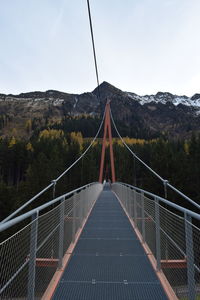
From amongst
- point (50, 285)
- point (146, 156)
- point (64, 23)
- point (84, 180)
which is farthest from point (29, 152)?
point (50, 285)

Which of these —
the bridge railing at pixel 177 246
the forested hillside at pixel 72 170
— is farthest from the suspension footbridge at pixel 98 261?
the forested hillside at pixel 72 170

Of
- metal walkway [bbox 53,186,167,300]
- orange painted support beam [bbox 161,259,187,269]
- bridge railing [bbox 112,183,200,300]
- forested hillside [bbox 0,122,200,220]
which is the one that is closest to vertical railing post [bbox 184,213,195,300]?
bridge railing [bbox 112,183,200,300]

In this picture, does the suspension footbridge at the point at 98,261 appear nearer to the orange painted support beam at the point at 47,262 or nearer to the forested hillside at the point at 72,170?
the orange painted support beam at the point at 47,262

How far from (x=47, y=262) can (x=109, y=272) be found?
0.90 metres

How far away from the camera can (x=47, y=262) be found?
3785 mm

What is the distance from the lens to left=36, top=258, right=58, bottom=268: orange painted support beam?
11.7ft

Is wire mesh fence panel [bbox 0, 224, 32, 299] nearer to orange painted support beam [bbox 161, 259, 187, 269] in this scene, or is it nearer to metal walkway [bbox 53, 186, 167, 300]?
metal walkway [bbox 53, 186, 167, 300]

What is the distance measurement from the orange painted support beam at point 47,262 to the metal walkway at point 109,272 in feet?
0.69

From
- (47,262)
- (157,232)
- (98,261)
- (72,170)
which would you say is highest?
(72,170)

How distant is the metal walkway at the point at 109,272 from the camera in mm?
3150

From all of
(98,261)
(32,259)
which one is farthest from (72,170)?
(32,259)

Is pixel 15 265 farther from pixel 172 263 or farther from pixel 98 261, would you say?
pixel 172 263

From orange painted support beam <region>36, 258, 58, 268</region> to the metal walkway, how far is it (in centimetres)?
21

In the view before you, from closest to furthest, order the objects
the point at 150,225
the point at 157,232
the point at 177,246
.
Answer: the point at 177,246 < the point at 157,232 < the point at 150,225
